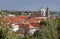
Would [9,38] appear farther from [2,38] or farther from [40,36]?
[40,36]

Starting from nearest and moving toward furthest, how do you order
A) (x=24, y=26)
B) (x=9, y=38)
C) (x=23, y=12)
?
(x=9, y=38) < (x=24, y=26) < (x=23, y=12)

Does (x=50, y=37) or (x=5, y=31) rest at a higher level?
(x=5, y=31)

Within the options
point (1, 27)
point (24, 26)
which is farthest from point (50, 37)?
point (24, 26)

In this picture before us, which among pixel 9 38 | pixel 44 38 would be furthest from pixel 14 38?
pixel 44 38

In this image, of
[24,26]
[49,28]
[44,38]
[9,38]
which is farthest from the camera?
[24,26]

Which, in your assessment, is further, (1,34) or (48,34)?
(48,34)

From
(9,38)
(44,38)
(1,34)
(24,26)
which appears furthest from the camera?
(24,26)

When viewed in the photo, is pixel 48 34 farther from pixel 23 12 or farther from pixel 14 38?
pixel 23 12

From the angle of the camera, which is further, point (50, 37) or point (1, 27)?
point (50, 37)

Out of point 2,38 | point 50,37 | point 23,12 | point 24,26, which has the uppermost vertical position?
point 2,38
